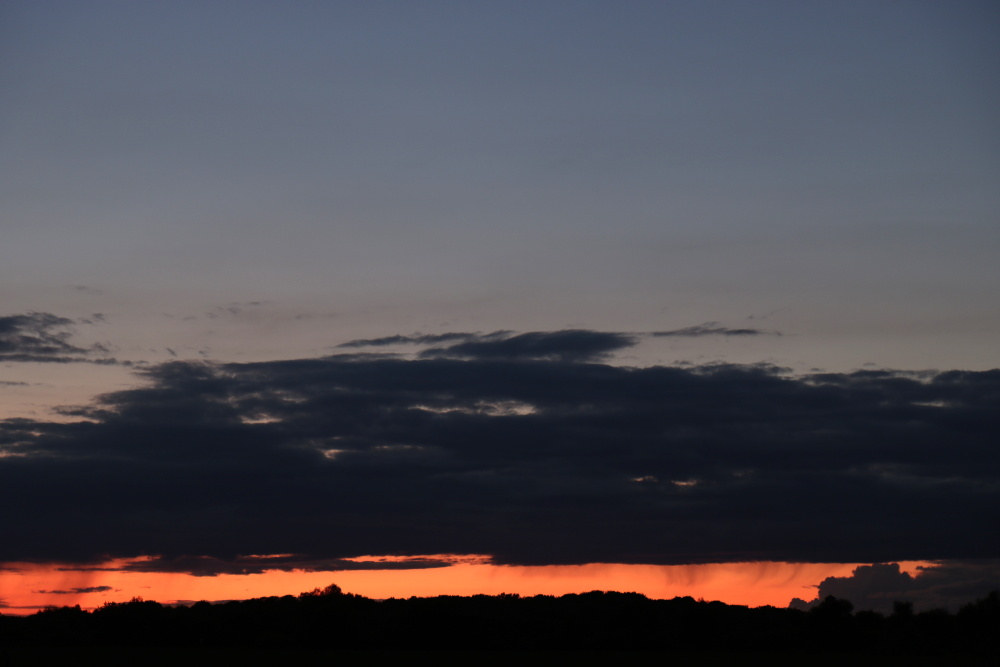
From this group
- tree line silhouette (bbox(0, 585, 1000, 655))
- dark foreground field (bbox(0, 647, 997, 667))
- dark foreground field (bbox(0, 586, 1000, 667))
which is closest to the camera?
dark foreground field (bbox(0, 647, 997, 667))

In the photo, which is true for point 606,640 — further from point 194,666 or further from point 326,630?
point 194,666

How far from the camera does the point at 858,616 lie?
4476 inches

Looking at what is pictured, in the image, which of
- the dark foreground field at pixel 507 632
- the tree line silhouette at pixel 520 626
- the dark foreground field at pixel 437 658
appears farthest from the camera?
the tree line silhouette at pixel 520 626

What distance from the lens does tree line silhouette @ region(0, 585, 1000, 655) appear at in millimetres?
108312

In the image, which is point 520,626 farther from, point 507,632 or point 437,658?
point 437,658

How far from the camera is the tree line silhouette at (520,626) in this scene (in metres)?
108

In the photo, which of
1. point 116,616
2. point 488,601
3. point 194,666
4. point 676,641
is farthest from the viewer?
point 488,601

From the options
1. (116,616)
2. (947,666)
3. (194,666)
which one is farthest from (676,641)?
(116,616)

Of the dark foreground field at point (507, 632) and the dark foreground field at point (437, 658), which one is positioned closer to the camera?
the dark foreground field at point (437, 658)

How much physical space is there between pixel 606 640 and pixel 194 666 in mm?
46733

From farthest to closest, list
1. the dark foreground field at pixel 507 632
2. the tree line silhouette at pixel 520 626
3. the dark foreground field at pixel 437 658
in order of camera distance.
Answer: the tree line silhouette at pixel 520 626 < the dark foreground field at pixel 507 632 < the dark foreground field at pixel 437 658

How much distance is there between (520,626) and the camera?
11994 cm

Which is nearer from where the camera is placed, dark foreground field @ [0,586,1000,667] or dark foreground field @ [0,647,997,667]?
dark foreground field @ [0,647,997,667]

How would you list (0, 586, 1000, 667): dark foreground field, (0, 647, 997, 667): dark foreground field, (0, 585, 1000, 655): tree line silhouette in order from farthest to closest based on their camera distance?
(0, 585, 1000, 655): tree line silhouette
(0, 586, 1000, 667): dark foreground field
(0, 647, 997, 667): dark foreground field
